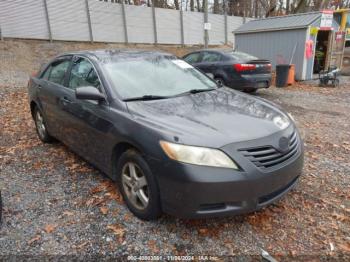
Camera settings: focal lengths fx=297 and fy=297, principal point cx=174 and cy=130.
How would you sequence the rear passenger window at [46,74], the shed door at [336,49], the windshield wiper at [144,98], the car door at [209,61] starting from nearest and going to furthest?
1. the windshield wiper at [144,98]
2. the rear passenger window at [46,74]
3. the car door at [209,61]
4. the shed door at [336,49]

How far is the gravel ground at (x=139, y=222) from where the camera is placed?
2.54 meters

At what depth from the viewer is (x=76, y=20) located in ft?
53.8

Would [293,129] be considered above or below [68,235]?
above

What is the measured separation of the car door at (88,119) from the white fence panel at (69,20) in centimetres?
1343

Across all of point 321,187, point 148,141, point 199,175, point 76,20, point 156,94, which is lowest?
point 321,187

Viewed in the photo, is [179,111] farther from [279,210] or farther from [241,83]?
[241,83]

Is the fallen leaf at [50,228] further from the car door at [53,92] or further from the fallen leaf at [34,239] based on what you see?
the car door at [53,92]

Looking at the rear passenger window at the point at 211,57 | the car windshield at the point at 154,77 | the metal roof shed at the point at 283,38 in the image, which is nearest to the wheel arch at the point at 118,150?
the car windshield at the point at 154,77

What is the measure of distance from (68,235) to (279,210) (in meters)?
2.06

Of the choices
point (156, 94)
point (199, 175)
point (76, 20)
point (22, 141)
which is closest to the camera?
point (199, 175)

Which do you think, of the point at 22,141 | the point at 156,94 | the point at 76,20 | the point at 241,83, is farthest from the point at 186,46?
the point at 156,94

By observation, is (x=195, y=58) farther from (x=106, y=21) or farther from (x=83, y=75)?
(x=106, y=21)

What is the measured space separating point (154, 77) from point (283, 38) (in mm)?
10966

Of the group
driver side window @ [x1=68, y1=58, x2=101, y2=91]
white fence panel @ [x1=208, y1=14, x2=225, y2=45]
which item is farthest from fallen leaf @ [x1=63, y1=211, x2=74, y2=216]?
white fence panel @ [x1=208, y1=14, x2=225, y2=45]
